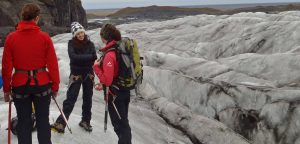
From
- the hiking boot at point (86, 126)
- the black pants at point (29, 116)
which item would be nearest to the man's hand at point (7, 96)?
the black pants at point (29, 116)

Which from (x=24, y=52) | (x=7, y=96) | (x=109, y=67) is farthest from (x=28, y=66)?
(x=109, y=67)

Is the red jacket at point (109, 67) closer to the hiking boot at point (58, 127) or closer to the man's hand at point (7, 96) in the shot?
the man's hand at point (7, 96)

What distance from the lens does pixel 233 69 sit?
1761 centimetres

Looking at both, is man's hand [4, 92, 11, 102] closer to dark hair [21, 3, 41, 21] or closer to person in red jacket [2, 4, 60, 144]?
person in red jacket [2, 4, 60, 144]

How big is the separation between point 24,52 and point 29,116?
3.72 feet

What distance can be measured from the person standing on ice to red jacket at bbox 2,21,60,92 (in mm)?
1781

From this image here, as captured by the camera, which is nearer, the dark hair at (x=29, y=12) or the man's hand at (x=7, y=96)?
the dark hair at (x=29, y=12)

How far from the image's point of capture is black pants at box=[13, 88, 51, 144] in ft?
22.0

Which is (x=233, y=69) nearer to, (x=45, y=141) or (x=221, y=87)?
(x=221, y=87)

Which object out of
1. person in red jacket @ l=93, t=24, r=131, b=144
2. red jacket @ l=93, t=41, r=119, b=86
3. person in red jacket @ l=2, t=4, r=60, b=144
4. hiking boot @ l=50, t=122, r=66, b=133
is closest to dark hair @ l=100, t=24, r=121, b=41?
person in red jacket @ l=93, t=24, r=131, b=144

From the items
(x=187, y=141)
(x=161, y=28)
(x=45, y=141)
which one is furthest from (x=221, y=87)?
(x=161, y=28)

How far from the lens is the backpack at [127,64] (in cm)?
741

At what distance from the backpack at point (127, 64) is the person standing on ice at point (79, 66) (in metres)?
1.30

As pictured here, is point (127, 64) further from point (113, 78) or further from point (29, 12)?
point (29, 12)
